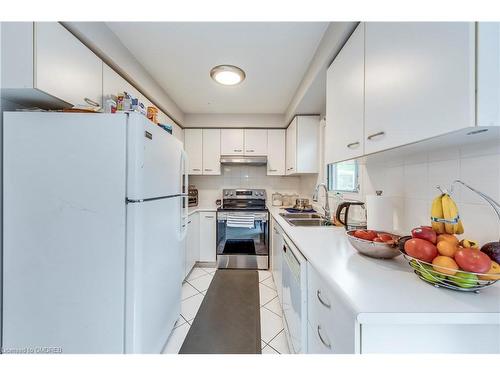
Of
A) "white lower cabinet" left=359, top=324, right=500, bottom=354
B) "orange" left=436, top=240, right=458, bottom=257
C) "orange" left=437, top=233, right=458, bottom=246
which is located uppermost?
"orange" left=437, top=233, right=458, bottom=246

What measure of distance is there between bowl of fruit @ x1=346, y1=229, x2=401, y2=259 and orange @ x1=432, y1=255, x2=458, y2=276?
180mm

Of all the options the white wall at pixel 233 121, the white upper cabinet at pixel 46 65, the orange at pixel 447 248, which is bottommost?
the orange at pixel 447 248

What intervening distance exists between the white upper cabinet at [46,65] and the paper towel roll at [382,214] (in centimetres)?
191

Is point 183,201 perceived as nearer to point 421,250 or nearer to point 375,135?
point 375,135

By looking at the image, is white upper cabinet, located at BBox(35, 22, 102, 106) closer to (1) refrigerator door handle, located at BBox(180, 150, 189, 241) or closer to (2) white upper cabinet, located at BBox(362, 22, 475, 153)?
(1) refrigerator door handle, located at BBox(180, 150, 189, 241)

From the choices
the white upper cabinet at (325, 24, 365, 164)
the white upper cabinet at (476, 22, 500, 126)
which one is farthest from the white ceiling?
the white upper cabinet at (476, 22, 500, 126)

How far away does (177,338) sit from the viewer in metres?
1.47

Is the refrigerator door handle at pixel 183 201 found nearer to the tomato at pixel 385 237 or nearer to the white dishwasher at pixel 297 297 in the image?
the white dishwasher at pixel 297 297

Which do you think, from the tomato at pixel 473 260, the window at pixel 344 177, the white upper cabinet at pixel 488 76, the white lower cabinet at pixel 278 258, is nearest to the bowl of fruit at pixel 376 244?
the tomato at pixel 473 260

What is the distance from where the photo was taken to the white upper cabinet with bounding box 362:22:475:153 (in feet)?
1.74

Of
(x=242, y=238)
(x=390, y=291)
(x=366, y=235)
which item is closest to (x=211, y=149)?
(x=242, y=238)

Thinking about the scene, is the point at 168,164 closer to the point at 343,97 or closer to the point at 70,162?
the point at 70,162

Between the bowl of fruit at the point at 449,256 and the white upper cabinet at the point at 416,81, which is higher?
the white upper cabinet at the point at 416,81

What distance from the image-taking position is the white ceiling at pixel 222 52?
1.36 m
